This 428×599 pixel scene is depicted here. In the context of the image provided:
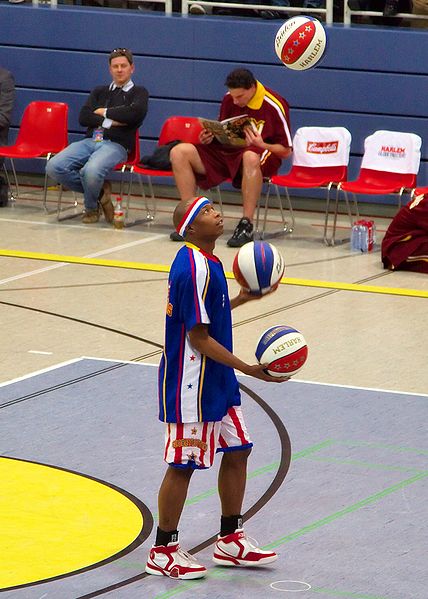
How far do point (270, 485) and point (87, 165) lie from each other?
7.53 meters

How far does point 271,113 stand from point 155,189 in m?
3.07

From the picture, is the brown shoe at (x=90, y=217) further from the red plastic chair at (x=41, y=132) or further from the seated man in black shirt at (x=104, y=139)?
the red plastic chair at (x=41, y=132)

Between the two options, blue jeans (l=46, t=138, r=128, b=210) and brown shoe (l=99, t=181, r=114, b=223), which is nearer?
blue jeans (l=46, t=138, r=128, b=210)

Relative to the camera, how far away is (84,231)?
13625mm

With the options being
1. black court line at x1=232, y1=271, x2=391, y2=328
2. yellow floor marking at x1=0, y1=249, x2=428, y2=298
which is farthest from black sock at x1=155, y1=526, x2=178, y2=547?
yellow floor marking at x1=0, y1=249, x2=428, y2=298

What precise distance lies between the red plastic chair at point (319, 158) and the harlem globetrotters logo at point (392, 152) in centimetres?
35

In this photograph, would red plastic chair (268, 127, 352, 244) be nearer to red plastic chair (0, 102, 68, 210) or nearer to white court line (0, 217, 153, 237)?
white court line (0, 217, 153, 237)

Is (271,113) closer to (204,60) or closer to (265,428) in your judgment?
(204,60)

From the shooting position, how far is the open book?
1273 centimetres

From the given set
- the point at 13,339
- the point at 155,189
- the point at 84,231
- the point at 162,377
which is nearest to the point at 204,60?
the point at 155,189

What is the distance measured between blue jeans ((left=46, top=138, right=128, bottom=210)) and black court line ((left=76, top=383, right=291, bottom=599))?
18.5ft

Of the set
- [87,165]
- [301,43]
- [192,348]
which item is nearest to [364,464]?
[192,348]

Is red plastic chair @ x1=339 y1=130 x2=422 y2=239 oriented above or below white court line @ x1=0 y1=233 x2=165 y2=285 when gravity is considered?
above

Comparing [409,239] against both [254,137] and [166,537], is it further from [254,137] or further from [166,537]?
[166,537]
